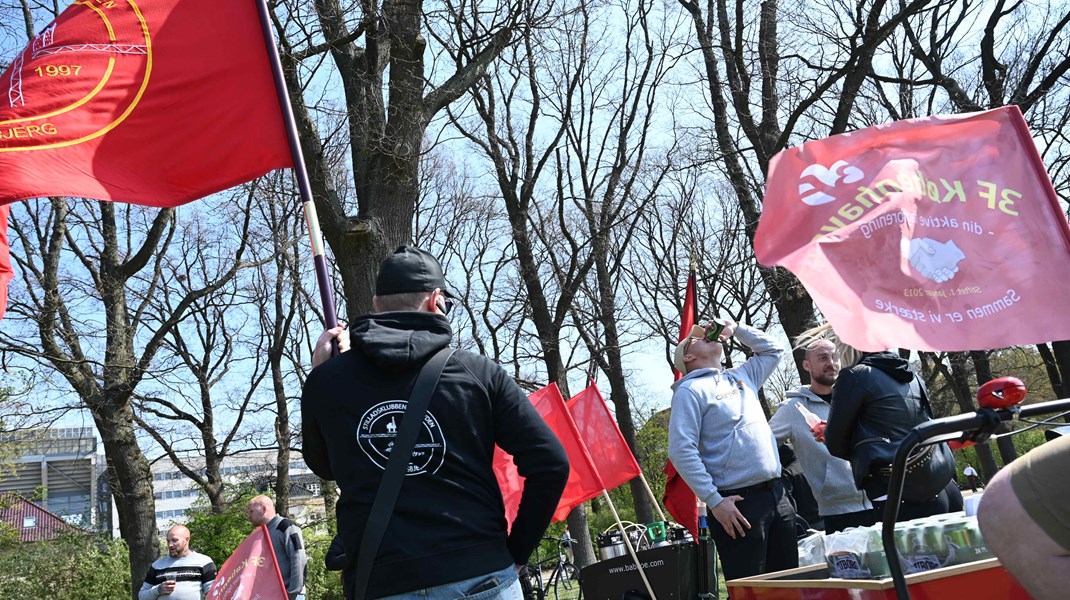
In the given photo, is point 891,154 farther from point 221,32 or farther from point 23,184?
point 23,184

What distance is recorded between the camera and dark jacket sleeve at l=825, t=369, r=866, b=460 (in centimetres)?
482

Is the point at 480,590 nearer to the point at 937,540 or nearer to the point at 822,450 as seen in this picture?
the point at 937,540

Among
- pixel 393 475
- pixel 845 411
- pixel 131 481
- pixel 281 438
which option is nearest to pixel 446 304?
pixel 393 475

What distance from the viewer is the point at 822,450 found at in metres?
6.66

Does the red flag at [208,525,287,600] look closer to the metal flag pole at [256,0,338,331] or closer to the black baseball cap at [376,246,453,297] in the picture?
the metal flag pole at [256,0,338,331]

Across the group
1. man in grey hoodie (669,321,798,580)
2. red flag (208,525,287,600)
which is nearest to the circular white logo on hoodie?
man in grey hoodie (669,321,798,580)

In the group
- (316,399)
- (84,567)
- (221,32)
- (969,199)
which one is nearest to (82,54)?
(221,32)

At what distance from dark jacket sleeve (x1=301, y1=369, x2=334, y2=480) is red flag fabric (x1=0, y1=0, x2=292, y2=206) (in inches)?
77.7

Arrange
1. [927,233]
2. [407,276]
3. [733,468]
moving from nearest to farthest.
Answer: [407,276], [927,233], [733,468]

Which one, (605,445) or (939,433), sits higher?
(605,445)

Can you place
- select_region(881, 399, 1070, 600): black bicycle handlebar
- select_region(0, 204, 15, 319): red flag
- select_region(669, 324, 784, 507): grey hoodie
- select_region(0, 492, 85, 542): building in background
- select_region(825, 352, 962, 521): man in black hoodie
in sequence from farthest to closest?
select_region(0, 492, 85, 542): building in background, select_region(669, 324, 784, 507): grey hoodie, select_region(825, 352, 962, 521): man in black hoodie, select_region(0, 204, 15, 319): red flag, select_region(881, 399, 1070, 600): black bicycle handlebar

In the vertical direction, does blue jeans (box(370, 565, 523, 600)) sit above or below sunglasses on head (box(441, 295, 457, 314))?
below

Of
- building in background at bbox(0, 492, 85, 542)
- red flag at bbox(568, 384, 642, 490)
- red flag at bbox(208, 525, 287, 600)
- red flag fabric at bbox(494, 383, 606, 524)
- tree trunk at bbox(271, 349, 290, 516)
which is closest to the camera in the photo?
red flag at bbox(208, 525, 287, 600)

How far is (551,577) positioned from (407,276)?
→ 14543 mm
